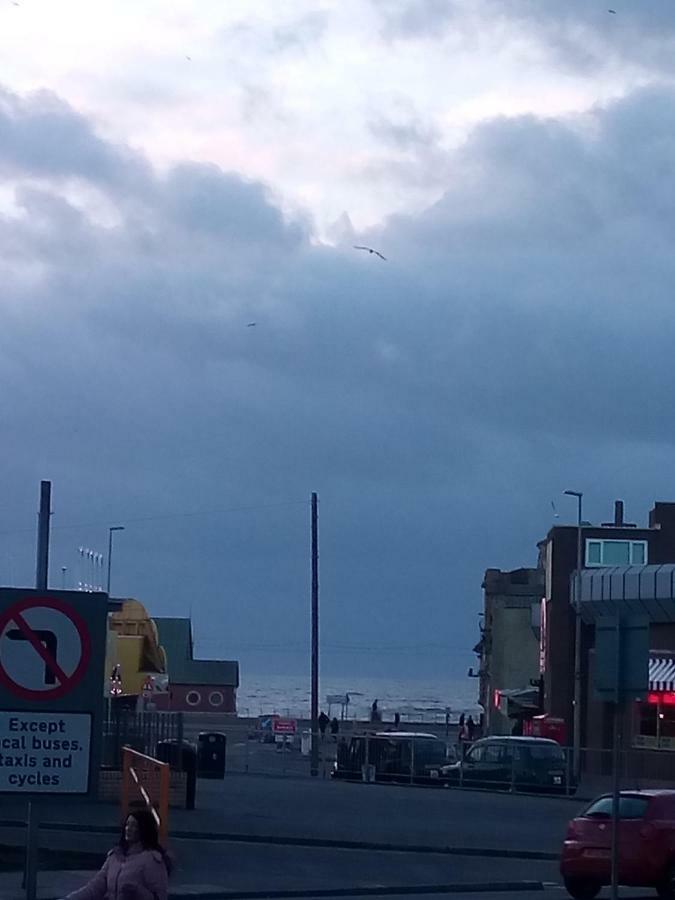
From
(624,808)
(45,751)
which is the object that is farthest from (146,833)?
(624,808)

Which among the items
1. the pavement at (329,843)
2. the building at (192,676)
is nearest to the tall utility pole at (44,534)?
the pavement at (329,843)

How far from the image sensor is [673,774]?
53844mm

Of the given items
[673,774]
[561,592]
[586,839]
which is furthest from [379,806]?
[561,592]

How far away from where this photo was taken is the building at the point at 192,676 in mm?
87500

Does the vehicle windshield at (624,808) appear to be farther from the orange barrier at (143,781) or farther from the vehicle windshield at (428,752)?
the vehicle windshield at (428,752)

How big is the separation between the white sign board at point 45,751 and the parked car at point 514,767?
31.4 metres

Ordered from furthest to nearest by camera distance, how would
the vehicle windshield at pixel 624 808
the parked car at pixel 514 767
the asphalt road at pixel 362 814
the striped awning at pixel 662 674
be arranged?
the striped awning at pixel 662 674 → the parked car at pixel 514 767 → the asphalt road at pixel 362 814 → the vehicle windshield at pixel 624 808

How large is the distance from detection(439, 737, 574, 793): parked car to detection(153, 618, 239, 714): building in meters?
34.0

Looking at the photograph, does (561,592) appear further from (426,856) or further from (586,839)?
(586,839)

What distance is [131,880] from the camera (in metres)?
9.73

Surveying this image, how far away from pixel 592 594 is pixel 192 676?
4488 cm

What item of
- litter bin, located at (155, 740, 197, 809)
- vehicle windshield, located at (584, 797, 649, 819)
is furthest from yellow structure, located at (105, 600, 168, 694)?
vehicle windshield, located at (584, 797, 649, 819)

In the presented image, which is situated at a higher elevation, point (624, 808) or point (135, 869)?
point (135, 869)

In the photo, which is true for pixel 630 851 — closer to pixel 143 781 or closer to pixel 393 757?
pixel 143 781
